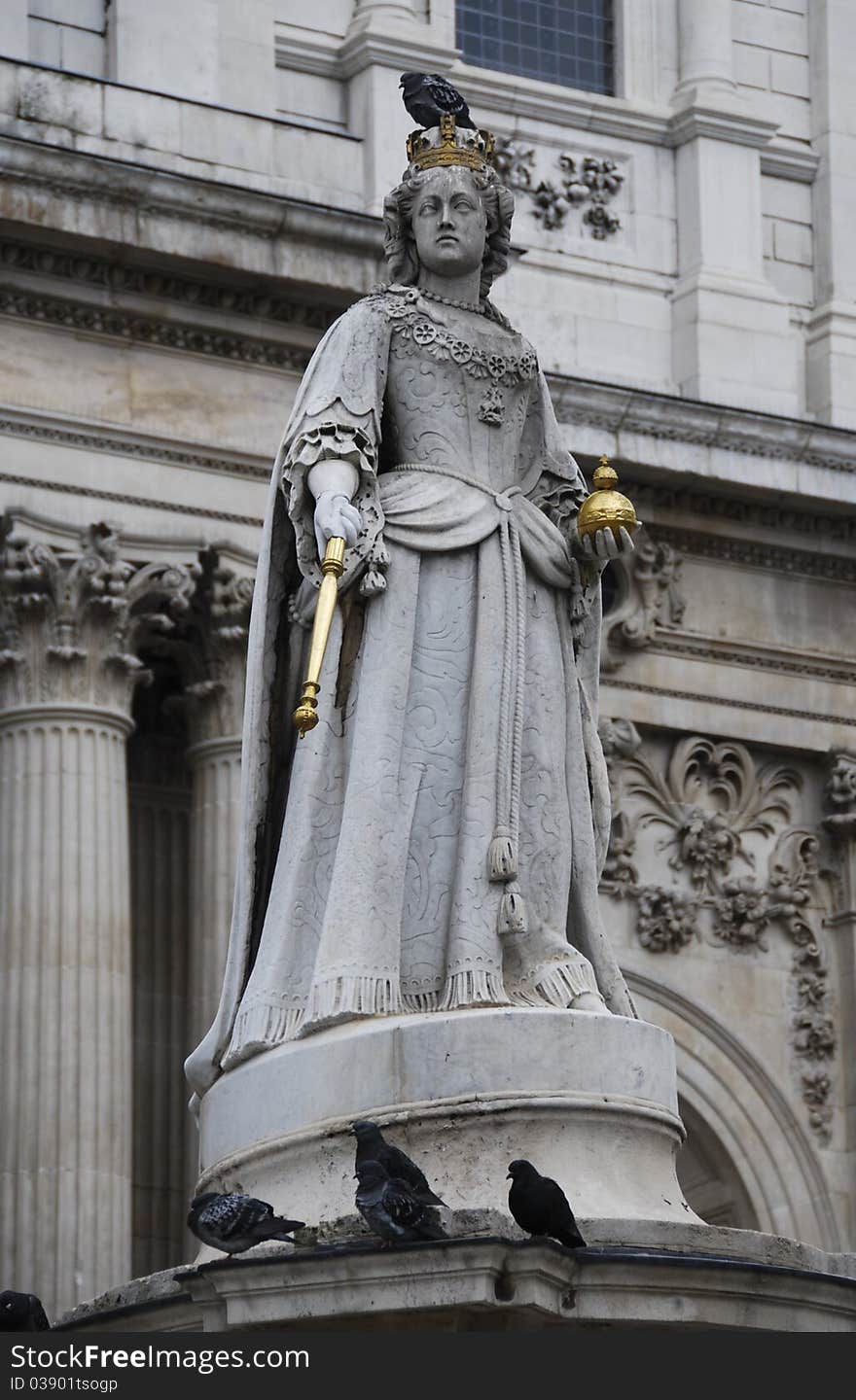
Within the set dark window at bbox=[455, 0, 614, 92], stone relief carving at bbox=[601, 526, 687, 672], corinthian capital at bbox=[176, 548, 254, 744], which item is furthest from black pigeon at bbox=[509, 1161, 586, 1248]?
dark window at bbox=[455, 0, 614, 92]

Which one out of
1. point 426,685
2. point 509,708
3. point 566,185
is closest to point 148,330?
point 566,185

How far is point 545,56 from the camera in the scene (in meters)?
28.6

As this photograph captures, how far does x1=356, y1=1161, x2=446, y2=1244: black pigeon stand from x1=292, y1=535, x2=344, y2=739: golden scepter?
1555mm

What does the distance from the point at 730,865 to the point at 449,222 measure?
1486 centimetres

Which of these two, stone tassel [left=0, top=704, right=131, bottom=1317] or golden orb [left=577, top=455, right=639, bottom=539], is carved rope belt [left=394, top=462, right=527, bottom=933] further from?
stone tassel [left=0, top=704, right=131, bottom=1317]

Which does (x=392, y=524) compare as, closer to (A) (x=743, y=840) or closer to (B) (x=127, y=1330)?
(B) (x=127, y=1330)

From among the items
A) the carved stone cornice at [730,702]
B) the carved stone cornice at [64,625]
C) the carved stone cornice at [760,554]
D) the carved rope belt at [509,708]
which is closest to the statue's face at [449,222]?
the carved rope belt at [509,708]

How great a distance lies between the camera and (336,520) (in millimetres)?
12180

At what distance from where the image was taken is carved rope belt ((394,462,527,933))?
39.7ft

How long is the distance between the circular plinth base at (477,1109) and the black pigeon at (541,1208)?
424 millimetres

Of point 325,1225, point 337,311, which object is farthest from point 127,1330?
point 337,311

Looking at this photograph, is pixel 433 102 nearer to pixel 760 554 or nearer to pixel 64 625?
pixel 64 625

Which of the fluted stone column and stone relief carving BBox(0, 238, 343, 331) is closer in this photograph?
the fluted stone column

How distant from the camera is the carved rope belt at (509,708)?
1211 cm
